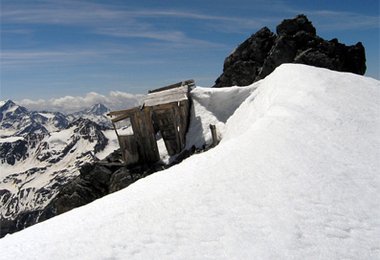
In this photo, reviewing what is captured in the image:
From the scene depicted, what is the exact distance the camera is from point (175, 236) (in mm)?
6867

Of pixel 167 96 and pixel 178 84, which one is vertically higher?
pixel 178 84

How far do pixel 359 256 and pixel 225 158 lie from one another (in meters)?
4.67

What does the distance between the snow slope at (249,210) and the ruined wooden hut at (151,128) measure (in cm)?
1733

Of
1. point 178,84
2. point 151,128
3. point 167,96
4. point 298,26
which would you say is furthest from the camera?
point 298,26

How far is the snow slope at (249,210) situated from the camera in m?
6.58

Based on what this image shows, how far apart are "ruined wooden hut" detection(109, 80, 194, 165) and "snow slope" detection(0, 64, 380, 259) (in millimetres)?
17331

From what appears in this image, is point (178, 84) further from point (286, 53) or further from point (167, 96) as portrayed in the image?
point (286, 53)

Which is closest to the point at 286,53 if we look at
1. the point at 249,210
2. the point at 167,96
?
the point at 167,96

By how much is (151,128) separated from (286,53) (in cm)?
2744

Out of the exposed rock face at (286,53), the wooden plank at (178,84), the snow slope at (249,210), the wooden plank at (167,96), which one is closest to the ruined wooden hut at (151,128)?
the wooden plank at (167,96)

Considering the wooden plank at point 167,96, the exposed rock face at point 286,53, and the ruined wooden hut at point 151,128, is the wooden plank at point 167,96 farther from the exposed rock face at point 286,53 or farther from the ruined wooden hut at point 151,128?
the exposed rock face at point 286,53

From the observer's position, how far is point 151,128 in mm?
30094

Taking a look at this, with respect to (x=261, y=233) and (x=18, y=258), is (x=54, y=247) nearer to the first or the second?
(x=18, y=258)

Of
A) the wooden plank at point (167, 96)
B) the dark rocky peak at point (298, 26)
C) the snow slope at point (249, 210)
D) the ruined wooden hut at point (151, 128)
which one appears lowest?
the ruined wooden hut at point (151, 128)
